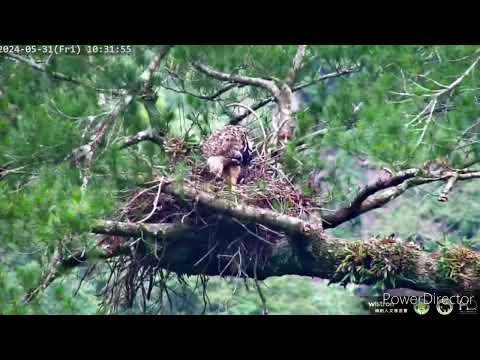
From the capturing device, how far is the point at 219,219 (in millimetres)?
3674

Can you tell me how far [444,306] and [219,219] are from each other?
1135 mm

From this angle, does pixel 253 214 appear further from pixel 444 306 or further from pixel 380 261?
pixel 444 306

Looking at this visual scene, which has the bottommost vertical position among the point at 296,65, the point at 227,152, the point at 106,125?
the point at 227,152

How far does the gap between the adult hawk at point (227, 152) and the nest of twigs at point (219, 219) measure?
0.16ft

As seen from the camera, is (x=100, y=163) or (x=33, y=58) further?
(x=33, y=58)

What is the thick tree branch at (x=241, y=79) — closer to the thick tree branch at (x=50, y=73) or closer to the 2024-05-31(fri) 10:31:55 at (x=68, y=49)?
the 2024-05-31(fri) 10:31:55 at (x=68, y=49)

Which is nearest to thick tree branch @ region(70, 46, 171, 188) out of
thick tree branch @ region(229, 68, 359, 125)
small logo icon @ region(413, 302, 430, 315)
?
thick tree branch @ region(229, 68, 359, 125)

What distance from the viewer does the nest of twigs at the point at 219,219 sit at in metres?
3.62

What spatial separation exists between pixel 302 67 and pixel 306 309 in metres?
3.03

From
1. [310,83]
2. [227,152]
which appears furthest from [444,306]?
[310,83]

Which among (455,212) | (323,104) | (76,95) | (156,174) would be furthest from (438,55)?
(455,212)

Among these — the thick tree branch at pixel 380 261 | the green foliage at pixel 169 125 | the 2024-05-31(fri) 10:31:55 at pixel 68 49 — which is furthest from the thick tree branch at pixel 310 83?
the thick tree branch at pixel 380 261

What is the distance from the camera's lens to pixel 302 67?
444 cm
